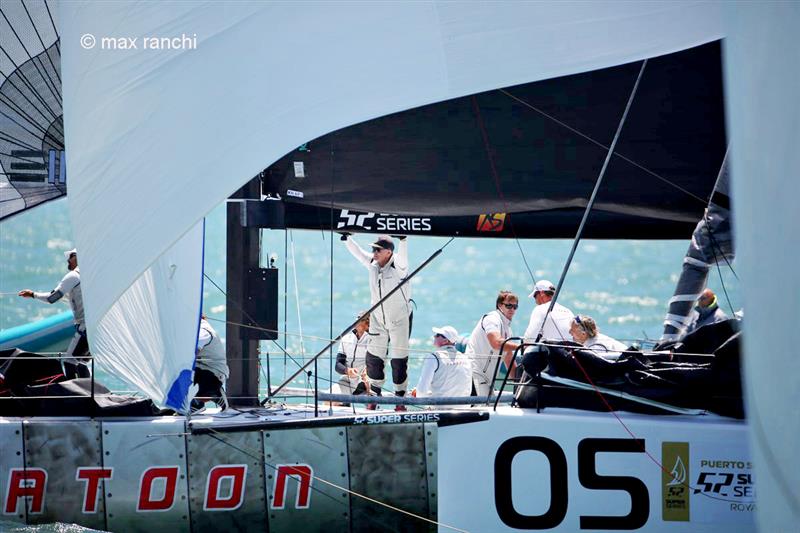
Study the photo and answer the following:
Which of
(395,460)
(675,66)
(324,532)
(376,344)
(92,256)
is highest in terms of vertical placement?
(675,66)

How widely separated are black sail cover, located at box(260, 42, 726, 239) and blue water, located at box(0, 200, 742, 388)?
6.67 meters

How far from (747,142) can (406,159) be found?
17.0 ft

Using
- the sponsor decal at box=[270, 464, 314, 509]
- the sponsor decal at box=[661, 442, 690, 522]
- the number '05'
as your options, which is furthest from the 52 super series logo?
the sponsor decal at box=[270, 464, 314, 509]

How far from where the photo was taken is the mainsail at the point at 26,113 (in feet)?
24.8

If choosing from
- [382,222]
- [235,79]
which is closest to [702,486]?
[382,222]

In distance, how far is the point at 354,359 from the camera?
877 centimetres

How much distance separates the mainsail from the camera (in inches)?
298

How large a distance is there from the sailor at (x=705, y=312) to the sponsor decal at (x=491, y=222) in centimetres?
147

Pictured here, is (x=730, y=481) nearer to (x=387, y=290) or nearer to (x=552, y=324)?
(x=552, y=324)

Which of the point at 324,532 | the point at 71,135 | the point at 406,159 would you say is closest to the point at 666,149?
the point at 406,159

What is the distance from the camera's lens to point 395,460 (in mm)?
6676

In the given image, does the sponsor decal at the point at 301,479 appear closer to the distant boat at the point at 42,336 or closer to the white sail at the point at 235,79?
the white sail at the point at 235,79

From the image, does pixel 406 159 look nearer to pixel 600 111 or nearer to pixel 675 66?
pixel 600 111

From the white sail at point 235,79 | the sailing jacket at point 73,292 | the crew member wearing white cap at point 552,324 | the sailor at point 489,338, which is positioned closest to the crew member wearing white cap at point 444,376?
the sailor at point 489,338
